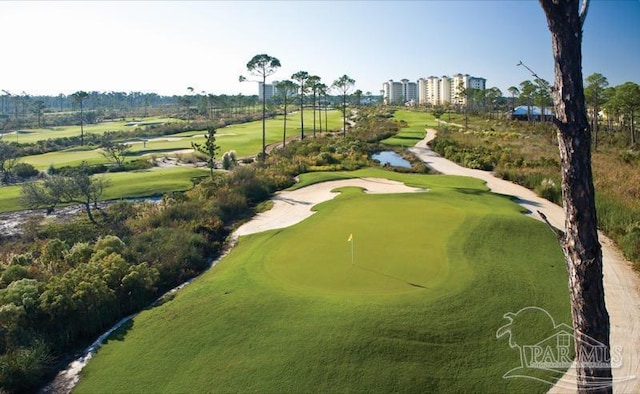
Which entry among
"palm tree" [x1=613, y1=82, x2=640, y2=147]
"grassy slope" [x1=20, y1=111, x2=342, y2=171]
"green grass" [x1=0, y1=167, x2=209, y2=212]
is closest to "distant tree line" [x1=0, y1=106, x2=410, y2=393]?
"green grass" [x1=0, y1=167, x2=209, y2=212]

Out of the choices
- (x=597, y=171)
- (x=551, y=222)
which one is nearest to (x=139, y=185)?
(x=551, y=222)

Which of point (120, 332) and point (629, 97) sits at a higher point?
point (629, 97)

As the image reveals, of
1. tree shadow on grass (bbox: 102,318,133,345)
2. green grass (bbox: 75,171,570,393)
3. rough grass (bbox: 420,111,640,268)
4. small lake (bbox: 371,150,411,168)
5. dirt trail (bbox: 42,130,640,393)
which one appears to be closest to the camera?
green grass (bbox: 75,171,570,393)

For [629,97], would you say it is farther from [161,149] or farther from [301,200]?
[161,149]

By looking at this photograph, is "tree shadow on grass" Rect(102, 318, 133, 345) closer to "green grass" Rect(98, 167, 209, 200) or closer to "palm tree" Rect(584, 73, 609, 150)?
"green grass" Rect(98, 167, 209, 200)

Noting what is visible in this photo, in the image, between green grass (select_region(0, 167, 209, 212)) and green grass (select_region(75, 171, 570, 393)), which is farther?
green grass (select_region(0, 167, 209, 212))

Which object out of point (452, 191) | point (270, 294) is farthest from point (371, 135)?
point (270, 294)

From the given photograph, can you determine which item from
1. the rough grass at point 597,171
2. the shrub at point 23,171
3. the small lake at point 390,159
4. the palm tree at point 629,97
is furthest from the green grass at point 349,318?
the shrub at point 23,171
